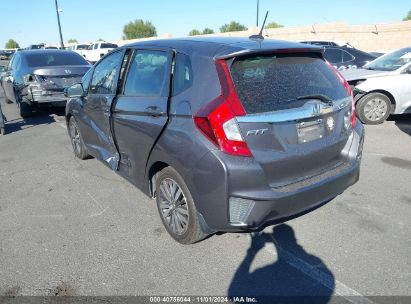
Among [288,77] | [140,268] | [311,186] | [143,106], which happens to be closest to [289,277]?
[311,186]

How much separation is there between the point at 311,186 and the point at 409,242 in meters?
1.14

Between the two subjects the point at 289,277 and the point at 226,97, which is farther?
the point at 289,277

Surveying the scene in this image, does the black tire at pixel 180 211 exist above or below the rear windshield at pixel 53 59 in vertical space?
below

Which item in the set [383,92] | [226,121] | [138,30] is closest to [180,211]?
[226,121]

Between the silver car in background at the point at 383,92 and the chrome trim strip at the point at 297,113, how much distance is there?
4.84 m

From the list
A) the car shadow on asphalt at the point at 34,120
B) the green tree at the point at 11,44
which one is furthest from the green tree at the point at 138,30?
the car shadow on asphalt at the point at 34,120

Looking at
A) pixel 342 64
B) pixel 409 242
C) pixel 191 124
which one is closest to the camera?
pixel 191 124

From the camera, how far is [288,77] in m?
2.81

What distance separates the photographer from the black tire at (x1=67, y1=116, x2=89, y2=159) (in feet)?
17.3

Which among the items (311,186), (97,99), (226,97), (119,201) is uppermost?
(226,97)

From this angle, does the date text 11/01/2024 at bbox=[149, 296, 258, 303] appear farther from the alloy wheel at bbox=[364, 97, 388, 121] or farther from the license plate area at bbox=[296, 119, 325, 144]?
the alloy wheel at bbox=[364, 97, 388, 121]

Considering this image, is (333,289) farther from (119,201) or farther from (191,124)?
(119,201)

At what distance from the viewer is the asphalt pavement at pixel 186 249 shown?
2.62 m

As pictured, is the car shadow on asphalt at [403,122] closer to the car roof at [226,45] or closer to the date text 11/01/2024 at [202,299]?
the car roof at [226,45]
